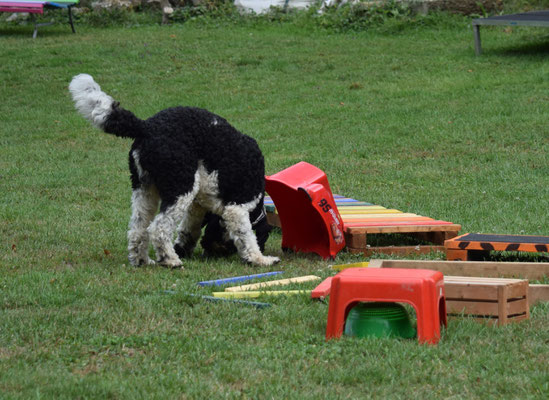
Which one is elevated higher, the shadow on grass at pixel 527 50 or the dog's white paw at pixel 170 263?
the shadow on grass at pixel 527 50

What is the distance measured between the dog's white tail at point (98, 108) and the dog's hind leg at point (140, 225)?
0.57 meters

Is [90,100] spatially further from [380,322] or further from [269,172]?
[269,172]

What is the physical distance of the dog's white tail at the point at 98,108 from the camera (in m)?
6.00

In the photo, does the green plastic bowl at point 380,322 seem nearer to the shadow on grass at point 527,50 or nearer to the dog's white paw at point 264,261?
the dog's white paw at point 264,261

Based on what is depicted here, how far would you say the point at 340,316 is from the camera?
4457mm

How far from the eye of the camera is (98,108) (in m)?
6.02

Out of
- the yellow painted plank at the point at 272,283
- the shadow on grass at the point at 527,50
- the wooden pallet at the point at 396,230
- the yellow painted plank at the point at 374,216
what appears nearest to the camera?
the yellow painted plank at the point at 272,283

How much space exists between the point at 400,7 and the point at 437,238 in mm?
13780

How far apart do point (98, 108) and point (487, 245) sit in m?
3.15

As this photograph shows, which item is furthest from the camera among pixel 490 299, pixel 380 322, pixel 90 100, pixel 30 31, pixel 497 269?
pixel 30 31

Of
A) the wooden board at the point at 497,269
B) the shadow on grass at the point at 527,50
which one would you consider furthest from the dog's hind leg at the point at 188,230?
the shadow on grass at the point at 527,50

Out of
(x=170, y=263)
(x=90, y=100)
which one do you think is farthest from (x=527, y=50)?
(x=90, y=100)

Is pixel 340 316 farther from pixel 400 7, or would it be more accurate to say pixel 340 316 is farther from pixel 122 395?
pixel 400 7

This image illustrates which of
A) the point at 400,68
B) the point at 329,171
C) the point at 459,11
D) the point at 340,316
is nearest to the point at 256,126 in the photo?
the point at 329,171
